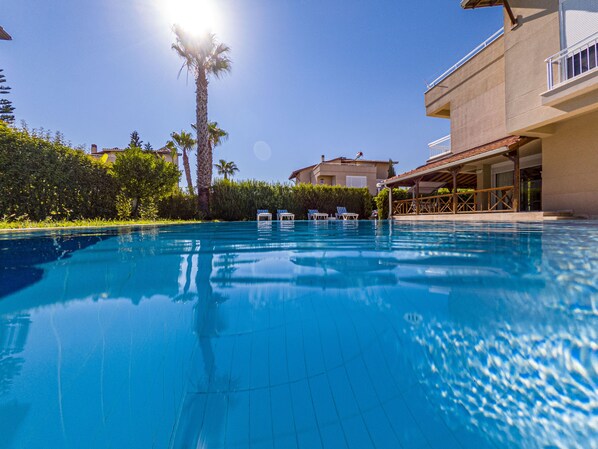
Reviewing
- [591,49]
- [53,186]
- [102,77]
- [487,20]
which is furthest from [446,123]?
[53,186]

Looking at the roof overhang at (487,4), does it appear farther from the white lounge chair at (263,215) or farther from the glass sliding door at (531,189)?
the white lounge chair at (263,215)

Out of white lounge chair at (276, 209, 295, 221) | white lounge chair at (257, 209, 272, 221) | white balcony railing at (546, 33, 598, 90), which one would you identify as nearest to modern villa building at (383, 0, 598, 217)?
white balcony railing at (546, 33, 598, 90)

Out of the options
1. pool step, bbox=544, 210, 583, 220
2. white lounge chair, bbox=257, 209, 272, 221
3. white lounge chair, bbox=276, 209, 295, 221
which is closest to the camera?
pool step, bbox=544, 210, 583, 220

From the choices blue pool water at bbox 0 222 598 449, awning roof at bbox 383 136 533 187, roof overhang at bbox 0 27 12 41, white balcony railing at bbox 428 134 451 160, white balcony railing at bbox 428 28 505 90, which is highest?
white balcony railing at bbox 428 28 505 90

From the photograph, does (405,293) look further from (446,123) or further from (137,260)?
(446,123)

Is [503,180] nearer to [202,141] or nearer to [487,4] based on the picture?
[487,4]

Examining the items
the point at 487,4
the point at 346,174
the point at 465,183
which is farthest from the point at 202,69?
the point at 346,174

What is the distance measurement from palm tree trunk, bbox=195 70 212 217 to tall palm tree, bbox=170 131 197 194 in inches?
478

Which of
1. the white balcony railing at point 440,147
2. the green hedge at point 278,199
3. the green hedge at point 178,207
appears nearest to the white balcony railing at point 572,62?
the white balcony railing at point 440,147

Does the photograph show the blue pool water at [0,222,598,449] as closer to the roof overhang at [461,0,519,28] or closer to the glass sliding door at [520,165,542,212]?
the glass sliding door at [520,165,542,212]

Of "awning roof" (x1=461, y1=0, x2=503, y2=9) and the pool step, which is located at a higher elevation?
"awning roof" (x1=461, y1=0, x2=503, y2=9)

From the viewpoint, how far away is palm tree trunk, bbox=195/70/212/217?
16609 millimetres

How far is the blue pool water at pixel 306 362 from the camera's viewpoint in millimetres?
948

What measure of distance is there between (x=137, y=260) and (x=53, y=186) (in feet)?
39.0
